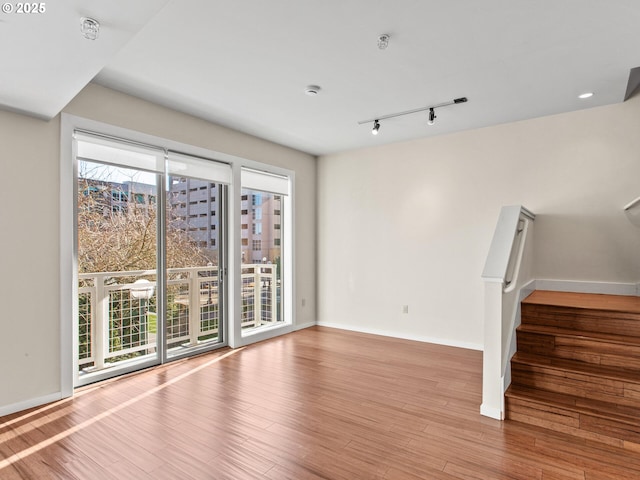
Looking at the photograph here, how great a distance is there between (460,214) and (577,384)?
2402 mm

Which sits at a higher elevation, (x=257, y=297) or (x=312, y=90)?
(x=312, y=90)

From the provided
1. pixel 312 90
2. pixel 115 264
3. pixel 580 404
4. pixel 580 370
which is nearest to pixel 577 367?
pixel 580 370

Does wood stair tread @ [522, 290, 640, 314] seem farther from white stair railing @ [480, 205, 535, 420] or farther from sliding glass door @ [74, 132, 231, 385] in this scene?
sliding glass door @ [74, 132, 231, 385]

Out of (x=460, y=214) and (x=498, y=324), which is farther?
(x=460, y=214)

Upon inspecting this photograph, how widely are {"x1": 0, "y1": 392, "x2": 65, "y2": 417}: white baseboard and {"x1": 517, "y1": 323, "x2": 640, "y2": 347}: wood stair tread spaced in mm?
3924

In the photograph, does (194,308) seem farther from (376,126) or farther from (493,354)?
(493,354)

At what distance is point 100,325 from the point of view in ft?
11.7

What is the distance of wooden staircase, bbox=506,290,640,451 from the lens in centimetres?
235

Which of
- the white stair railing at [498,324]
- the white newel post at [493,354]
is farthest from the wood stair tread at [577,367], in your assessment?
the white newel post at [493,354]

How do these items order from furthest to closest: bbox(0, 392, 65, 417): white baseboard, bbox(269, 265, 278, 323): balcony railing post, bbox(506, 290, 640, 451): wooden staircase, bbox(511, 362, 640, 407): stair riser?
1. bbox(269, 265, 278, 323): balcony railing post
2. bbox(0, 392, 65, 417): white baseboard
3. bbox(511, 362, 640, 407): stair riser
4. bbox(506, 290, 640, 451): wooden staircase

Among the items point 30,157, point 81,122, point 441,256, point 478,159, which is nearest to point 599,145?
point 478,159

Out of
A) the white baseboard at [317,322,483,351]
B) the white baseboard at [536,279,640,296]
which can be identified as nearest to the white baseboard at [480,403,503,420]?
the white baseboard at [317,322,483,351]

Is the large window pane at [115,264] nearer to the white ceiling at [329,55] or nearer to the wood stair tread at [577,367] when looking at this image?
the white ceiling at [329,55]

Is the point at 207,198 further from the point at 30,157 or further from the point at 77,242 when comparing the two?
the point at 30,157
